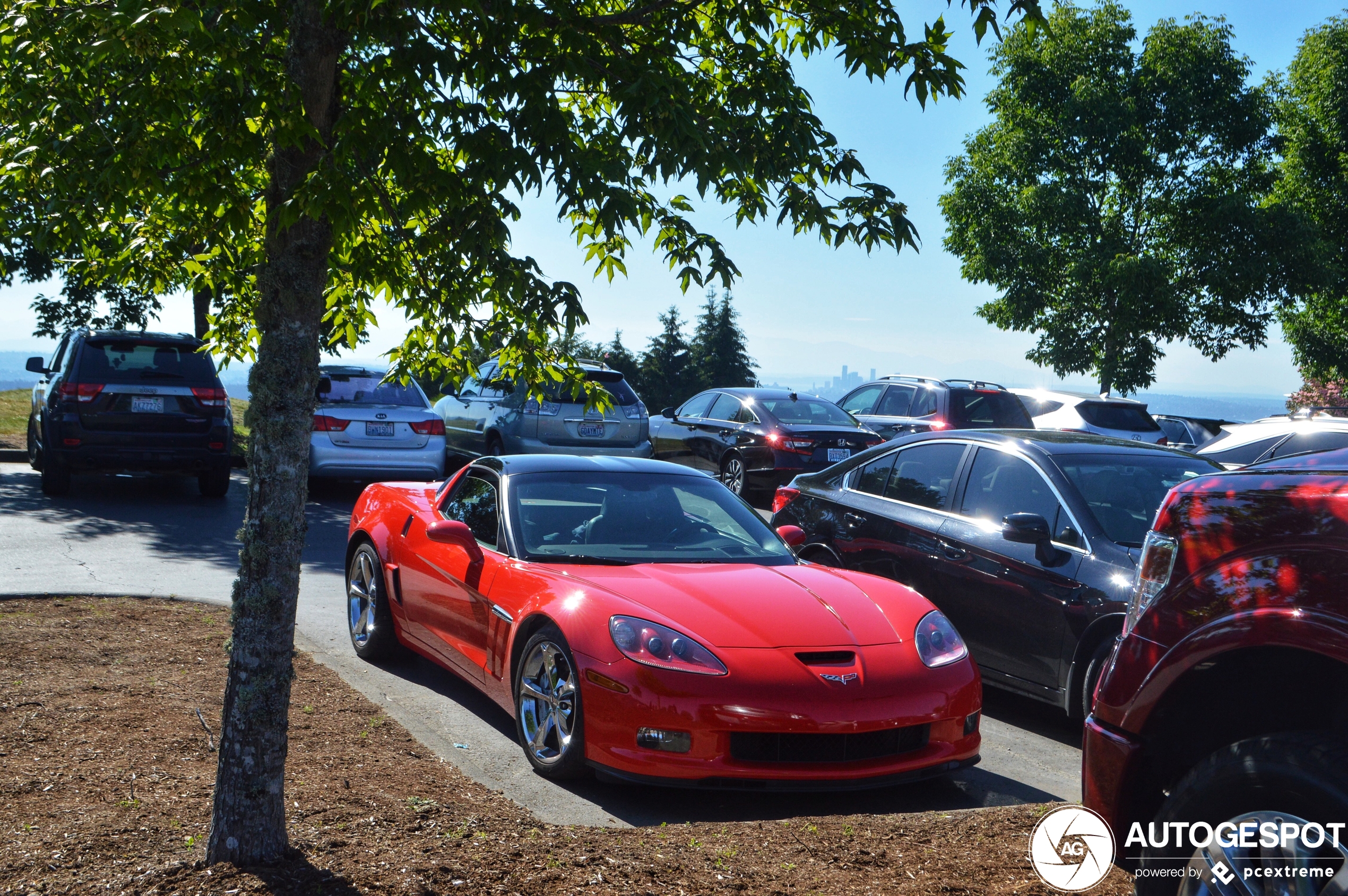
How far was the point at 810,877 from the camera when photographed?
351 cm

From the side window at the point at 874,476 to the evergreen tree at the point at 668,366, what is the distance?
47.6m

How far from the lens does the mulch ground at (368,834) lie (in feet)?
11.2

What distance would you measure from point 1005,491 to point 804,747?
263cm

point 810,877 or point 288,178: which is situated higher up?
point 288,178

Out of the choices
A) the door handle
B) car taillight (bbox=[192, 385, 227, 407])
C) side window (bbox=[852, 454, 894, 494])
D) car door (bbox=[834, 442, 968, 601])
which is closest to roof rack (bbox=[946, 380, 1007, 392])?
side window (bbox=[852, 454, 894, 494])

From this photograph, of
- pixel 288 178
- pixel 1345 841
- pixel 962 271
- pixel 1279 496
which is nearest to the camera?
pixel 1345 841

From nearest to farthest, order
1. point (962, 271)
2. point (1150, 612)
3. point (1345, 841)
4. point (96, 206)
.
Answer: point (1345, 841)
point (1150, 612)
point (96, 206)
point (962, 271)

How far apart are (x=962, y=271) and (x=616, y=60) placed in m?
28.0

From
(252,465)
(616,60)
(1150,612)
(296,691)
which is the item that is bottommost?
(296,691)

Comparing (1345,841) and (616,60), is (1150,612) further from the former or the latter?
(616,60)

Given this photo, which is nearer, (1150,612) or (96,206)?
(1150,612)


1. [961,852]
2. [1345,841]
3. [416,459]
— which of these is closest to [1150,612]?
[1345,841]

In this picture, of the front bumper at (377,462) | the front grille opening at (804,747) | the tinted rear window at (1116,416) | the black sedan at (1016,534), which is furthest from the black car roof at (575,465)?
the tinted rear window at (1116,416)

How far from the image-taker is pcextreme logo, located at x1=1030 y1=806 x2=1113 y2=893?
3309 millimetres
